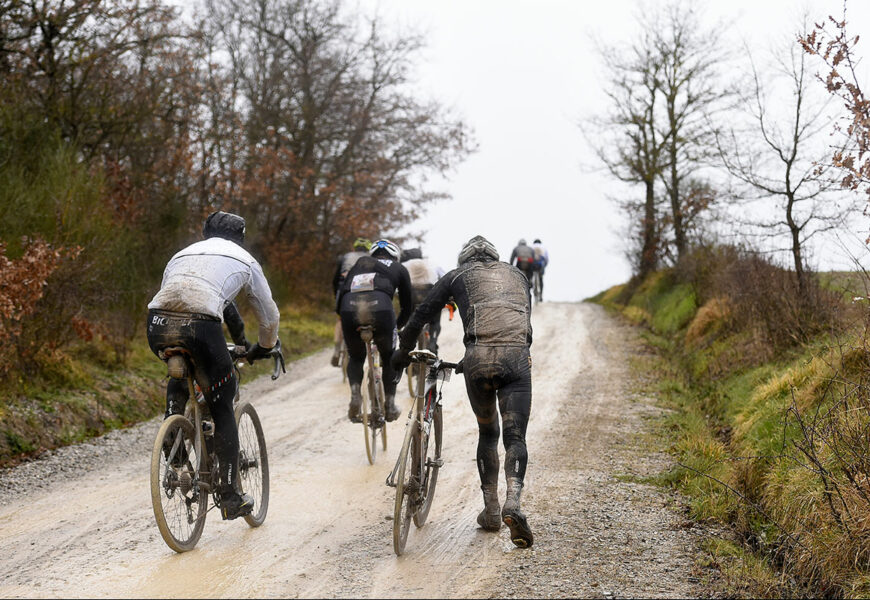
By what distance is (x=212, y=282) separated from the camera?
5.25 m

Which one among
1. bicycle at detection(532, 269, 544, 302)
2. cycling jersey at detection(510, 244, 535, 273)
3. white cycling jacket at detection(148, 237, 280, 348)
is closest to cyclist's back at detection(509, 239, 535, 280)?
cycling jersey at detection(510, 244, 535, 273)

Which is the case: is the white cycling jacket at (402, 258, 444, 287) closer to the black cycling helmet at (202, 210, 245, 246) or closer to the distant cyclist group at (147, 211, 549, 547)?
the distant cyclist group at (147, 211, 549, 547)

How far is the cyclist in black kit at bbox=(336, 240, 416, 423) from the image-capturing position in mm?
8367

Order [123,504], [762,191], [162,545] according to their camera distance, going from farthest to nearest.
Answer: [762,191], [123,504], [162,545]

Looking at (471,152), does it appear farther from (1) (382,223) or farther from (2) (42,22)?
(2) (42,22)

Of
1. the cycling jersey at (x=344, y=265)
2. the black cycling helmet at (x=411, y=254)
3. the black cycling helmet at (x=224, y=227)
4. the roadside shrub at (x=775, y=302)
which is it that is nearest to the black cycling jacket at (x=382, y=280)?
the black cycling helmet at (x=224, y=227)

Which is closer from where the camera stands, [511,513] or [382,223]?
[511,513]

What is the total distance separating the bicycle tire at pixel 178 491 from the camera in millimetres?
4961

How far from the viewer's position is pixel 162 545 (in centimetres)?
566

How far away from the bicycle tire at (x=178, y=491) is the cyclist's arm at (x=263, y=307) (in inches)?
32.4

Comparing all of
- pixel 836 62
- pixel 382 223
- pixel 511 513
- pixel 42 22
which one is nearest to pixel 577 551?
pixel 511 513

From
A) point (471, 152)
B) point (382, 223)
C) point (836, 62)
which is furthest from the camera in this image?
point (471, 152)

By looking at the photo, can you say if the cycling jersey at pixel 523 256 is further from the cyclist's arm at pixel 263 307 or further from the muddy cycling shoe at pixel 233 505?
the muddy cycling shoe at pixel 233 505

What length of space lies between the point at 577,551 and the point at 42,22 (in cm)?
1279
